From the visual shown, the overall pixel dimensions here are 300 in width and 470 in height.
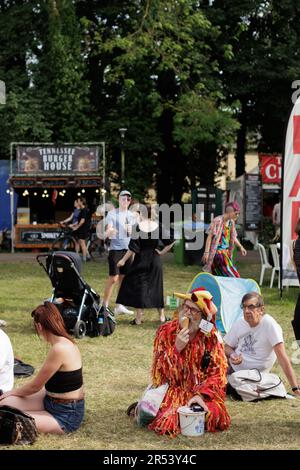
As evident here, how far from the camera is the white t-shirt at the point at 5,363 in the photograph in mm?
5297

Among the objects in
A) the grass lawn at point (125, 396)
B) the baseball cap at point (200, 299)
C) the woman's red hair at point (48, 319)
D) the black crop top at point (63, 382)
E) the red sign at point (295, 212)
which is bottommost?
the grass lawn at point (125, 396)

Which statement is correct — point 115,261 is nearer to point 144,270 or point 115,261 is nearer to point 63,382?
point 144,270

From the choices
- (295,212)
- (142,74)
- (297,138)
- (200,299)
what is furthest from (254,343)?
(142,74)

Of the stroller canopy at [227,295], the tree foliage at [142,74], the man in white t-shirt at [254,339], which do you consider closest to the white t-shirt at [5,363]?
the man in white t-shirt at [254,339]

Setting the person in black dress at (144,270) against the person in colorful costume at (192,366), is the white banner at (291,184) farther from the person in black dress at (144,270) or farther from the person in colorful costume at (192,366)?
the person in colorful costume at (192,366)

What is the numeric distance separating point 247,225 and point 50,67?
27.5 feet

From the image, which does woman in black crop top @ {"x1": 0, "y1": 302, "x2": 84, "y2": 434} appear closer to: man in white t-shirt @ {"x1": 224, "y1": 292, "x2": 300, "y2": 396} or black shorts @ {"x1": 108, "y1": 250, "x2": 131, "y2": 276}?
man in white t-shirt @ {"x1": 224, "y1": 292, "x2": 300, "y2": 396}

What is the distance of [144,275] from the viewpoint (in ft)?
30.8

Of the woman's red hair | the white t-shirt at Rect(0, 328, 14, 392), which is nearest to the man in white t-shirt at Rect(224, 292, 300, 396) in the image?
the woman's red hair

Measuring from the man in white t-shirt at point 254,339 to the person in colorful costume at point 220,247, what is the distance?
11.9 ft

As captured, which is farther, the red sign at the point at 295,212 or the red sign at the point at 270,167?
the red sign at the point at 270,167

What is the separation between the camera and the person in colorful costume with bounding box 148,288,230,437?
5.17m
